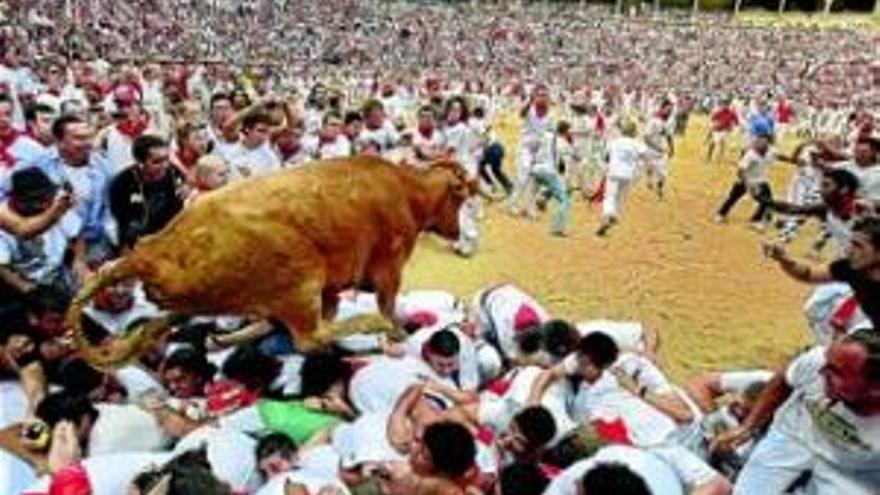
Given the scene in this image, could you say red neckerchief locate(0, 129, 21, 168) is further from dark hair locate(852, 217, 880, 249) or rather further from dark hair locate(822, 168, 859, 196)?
dark hair locate(822, 168, 859, 196)

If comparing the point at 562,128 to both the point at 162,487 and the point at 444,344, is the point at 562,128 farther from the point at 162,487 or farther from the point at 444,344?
the point at 162,487

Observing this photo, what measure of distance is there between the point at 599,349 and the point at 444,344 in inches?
35.7

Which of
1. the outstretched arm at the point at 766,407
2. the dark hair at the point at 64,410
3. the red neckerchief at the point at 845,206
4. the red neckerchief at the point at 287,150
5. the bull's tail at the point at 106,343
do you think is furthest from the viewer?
the red neckerchief at the point at 287,150

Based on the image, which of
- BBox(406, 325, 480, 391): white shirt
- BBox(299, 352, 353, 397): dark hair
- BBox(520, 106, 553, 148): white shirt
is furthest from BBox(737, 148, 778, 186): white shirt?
BBox(299, 352, 353, 397): dark hair

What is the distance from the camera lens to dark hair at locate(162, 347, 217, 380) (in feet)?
20.8

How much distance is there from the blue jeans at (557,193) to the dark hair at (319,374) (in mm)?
9739

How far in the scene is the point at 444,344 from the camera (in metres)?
6.82

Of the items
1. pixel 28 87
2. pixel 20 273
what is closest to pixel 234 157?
pixel 20 273

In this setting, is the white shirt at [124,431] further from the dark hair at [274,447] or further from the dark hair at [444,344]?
the dark hair at [444,344]

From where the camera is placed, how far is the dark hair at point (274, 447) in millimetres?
5316

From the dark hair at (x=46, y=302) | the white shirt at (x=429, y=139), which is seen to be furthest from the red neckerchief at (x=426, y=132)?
the dark hair at (x=46, y=302)

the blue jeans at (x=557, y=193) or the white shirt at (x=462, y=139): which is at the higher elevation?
the white shirt at (x=462, y=139)

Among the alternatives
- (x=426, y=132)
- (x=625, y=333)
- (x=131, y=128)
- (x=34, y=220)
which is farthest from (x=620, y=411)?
(x=426, y=132)

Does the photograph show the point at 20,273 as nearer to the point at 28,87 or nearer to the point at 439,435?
the point at 439,435
